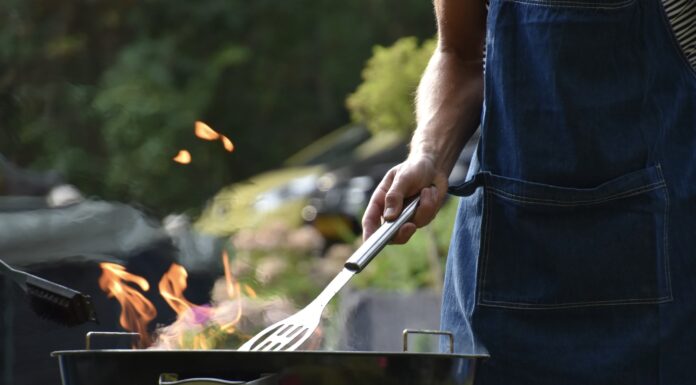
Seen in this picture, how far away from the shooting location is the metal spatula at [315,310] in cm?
136

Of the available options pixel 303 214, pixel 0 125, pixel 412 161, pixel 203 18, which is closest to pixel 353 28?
pixel 203 18

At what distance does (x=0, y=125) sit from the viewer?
4.27 meters

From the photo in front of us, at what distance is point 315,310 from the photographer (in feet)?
4.58

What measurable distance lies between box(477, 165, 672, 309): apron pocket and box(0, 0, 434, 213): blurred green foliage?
14.3ft

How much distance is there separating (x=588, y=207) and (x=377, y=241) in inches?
11.6

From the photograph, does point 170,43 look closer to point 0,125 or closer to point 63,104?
point 63,104

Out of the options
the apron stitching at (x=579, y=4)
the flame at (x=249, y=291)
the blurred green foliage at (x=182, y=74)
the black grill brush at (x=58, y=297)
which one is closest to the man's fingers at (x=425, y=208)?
the apron stitching at (x=579, y=4)

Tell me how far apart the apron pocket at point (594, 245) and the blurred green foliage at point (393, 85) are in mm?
4161

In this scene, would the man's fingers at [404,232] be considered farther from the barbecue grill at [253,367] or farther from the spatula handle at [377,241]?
the barbecue grill at [253,367]

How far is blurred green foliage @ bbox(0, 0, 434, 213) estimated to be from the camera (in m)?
9.84

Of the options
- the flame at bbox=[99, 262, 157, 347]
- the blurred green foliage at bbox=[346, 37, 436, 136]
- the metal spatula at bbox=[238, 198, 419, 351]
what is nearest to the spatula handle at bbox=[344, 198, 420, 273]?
the metal spatula at bbox=[238, 198, 419, 351]

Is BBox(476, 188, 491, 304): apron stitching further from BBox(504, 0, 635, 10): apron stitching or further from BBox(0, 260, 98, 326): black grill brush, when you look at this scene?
BBox(0, 260, 98, 326): black grill brush

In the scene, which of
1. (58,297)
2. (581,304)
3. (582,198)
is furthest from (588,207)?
(58,297)

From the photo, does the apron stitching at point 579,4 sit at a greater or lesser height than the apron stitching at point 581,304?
greater
